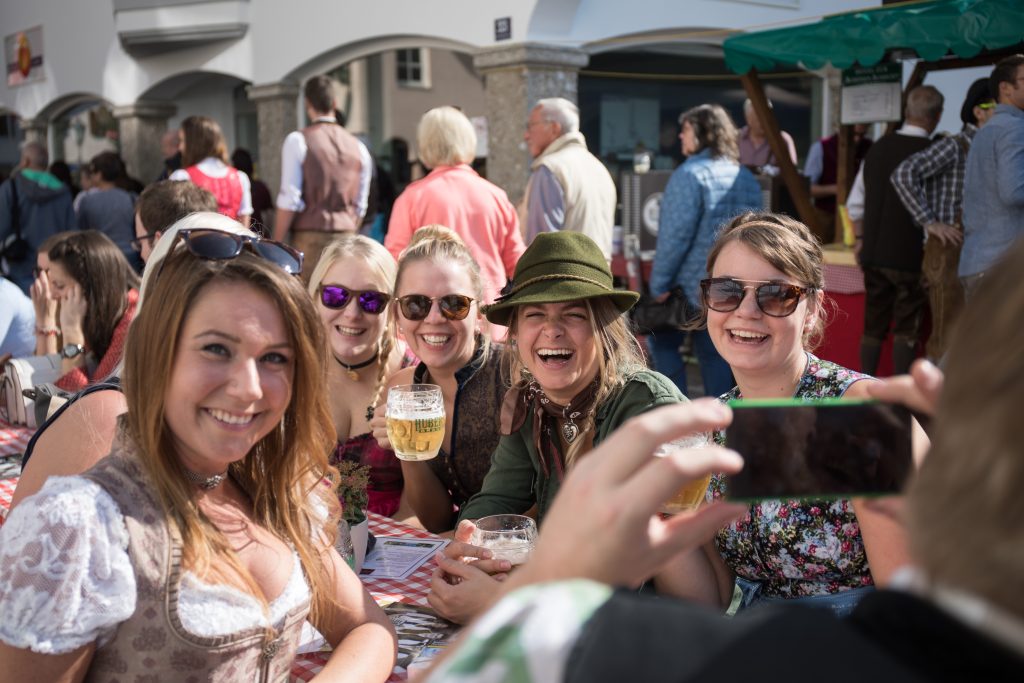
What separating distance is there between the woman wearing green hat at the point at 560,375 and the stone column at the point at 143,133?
14.2 m

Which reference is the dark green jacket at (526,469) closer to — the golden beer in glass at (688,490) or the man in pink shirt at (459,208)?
the golden beer in glass at (688,490)

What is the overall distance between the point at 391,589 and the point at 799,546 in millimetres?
957

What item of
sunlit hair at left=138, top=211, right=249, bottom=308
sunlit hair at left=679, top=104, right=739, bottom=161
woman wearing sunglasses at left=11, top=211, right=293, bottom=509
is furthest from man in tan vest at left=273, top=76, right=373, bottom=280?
woman wearing sunglasses at left=11, top=211, right=293, bottom=509

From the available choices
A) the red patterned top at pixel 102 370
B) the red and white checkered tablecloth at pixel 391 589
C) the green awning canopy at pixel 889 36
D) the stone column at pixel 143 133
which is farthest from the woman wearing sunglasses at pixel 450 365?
the stone column at pixel 143 133

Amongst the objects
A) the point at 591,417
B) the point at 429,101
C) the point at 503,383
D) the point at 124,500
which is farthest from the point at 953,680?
the point at 429,101

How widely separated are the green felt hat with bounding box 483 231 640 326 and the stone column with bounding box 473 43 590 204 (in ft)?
24.1

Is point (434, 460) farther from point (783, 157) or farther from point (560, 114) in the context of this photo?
point (783, 157)

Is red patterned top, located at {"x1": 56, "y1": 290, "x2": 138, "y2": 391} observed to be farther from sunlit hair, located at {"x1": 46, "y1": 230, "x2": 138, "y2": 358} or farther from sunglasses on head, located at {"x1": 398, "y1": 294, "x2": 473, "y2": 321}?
sunglasses on head, located at {"x1": 398, "y1": 294, "x2": 473, "y2": 321}

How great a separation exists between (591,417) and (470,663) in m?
1.91

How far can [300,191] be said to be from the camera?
700cm

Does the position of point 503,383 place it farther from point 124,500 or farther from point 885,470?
point 885,470

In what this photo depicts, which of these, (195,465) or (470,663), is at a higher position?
(470,663)

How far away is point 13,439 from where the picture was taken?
12.0 ft

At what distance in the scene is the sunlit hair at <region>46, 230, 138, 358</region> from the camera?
4.03 metres
